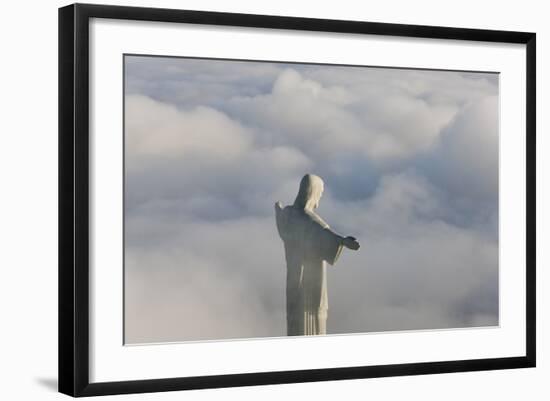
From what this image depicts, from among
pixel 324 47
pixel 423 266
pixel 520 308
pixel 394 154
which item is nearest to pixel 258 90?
pixel 324 47

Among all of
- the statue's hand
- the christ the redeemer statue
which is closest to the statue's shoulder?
the christ the redeemer statue

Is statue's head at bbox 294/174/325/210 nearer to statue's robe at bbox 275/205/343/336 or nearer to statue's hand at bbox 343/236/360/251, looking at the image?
statue's robe at bbox 275/205/343/336

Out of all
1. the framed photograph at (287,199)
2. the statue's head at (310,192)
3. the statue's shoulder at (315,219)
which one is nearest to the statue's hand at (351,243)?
the framed photograph at (287,199)

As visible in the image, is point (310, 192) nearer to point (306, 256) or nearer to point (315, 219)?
point (315, 219)

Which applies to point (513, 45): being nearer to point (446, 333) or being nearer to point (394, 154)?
point (394, 154)

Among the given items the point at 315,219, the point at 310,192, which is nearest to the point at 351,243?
the point at 315,219

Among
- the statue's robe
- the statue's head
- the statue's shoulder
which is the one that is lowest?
the statue's robe

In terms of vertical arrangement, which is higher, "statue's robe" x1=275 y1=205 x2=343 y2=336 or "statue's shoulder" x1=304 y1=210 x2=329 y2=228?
"statue's shoulder" x1=304 y1=210 x2=329 y2=228

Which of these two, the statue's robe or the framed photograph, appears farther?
the statue's robe
